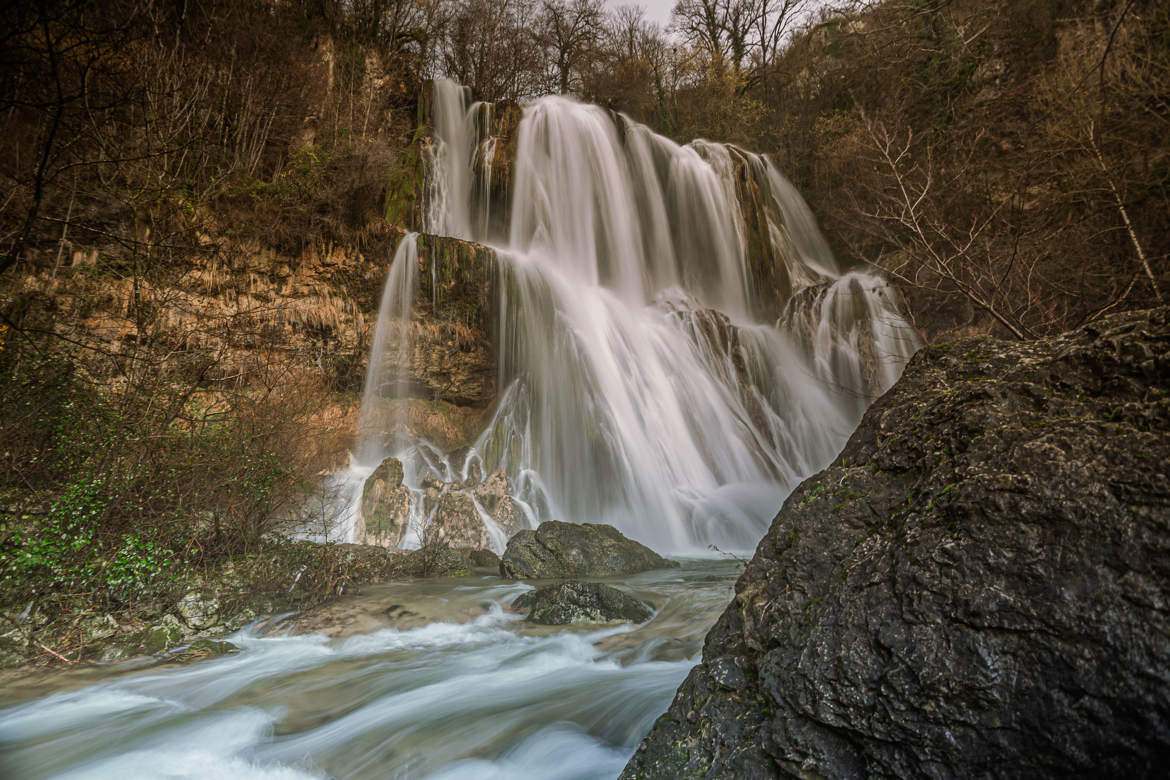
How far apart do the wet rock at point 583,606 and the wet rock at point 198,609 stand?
2747mm

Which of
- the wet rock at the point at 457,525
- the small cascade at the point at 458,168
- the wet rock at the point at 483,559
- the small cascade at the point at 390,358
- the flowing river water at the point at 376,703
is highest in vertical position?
the small cascade at the point at 458,168

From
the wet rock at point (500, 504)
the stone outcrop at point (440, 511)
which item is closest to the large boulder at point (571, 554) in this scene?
the stone outcrop at point (440, 511)

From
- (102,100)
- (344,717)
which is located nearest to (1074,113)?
(344,717)

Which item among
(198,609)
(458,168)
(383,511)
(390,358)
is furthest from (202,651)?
(458,168)

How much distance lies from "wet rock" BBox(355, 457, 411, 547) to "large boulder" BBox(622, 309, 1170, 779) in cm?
794

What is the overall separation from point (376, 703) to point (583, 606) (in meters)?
1.84

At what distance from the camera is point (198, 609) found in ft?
16.5

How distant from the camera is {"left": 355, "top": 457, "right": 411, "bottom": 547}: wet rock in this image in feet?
29.6

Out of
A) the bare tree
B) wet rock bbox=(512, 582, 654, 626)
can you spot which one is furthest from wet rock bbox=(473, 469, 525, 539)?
the bare tree

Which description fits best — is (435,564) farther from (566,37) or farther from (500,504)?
(566,37)

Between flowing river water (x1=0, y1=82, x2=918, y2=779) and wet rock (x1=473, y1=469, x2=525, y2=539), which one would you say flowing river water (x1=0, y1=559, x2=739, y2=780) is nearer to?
flowing river water (x1=0, y1=82, x2=918, y2=779)

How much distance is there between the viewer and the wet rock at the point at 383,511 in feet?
29.6

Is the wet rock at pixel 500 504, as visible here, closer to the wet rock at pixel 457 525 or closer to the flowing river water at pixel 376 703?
the wet rock at pixel 457 525

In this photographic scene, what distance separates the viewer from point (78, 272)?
980 centimetres
